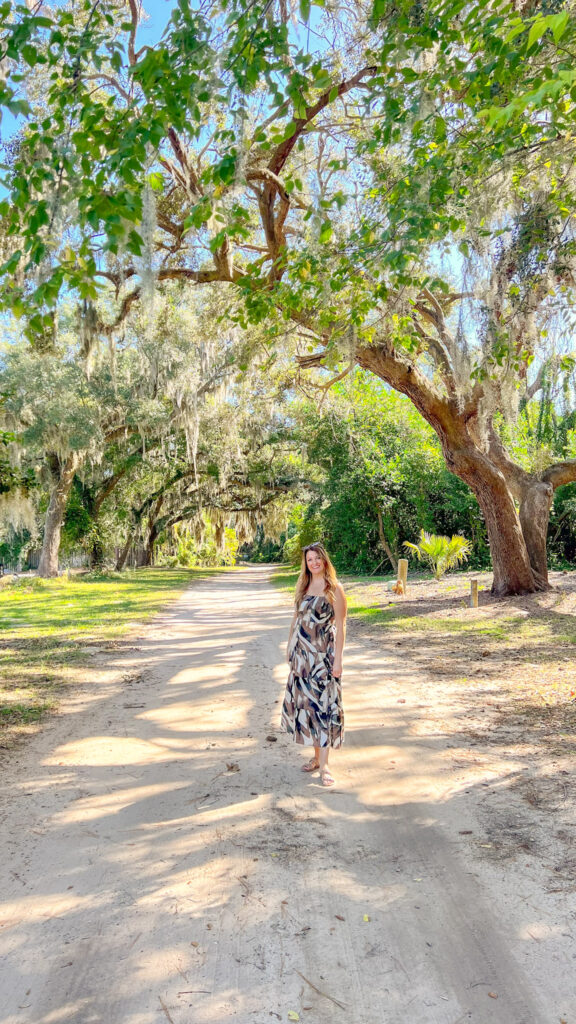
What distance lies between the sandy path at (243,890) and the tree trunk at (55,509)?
16.2 meters

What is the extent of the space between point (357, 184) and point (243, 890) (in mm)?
8732

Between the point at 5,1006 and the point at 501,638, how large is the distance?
722cm

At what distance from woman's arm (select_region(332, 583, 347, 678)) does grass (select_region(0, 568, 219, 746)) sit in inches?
96.4

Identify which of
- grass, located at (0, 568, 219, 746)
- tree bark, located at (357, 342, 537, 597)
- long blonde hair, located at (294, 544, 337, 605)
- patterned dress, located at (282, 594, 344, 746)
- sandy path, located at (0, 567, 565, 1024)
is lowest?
sandy path, located at (0, 567, 565, 1024)

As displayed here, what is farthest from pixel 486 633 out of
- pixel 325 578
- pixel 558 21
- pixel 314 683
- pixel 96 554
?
pixel 96 554

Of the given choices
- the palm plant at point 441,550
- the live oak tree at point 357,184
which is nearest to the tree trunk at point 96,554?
the palm plant at point 441,550

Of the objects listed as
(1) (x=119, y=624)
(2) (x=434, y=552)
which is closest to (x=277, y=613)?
(1) (x=119, y=624)

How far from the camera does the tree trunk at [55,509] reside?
20078mm

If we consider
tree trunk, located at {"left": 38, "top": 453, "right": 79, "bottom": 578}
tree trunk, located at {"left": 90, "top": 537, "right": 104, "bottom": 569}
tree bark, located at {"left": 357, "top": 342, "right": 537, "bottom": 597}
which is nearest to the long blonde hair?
tree bark, located at {"left": 357, "top": 342, "right": 537, "bottom": 597}

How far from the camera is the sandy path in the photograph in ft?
6.89

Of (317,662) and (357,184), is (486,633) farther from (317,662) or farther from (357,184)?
(357,184)

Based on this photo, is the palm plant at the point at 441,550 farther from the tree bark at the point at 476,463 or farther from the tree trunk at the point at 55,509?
the tree trunk at the point at 55,509

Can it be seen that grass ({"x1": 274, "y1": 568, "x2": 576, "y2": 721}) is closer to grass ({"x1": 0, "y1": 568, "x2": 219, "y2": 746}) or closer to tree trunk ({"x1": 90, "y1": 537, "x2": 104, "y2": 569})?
grass ({"x1": 0, "y1": 568, "x2": 219, "y2": 746})

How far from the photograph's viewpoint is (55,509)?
20.2 meters
